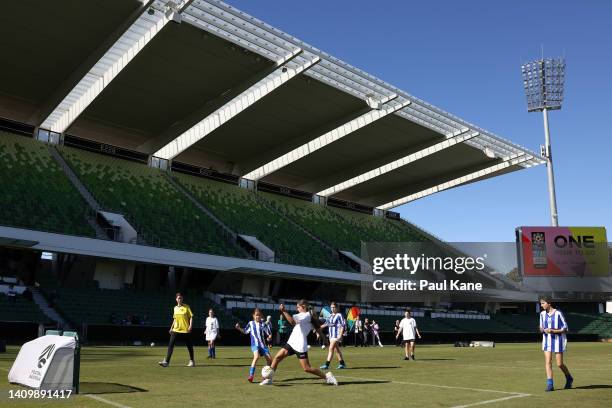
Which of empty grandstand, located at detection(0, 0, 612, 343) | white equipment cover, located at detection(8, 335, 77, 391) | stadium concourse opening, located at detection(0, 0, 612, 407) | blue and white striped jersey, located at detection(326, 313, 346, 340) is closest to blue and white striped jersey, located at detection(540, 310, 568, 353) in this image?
stadium concourse opening, located at detection(0, 0, 612, 407)

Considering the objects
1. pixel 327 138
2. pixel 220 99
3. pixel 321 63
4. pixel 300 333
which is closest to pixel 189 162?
pixel 327 138

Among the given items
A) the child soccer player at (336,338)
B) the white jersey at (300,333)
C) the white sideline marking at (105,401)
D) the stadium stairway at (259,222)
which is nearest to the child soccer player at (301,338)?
the white jersey at (300,333)

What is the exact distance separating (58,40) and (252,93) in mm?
12210

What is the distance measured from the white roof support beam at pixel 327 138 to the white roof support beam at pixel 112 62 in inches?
644

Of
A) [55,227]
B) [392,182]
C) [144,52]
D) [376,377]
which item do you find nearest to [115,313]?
[55,227]

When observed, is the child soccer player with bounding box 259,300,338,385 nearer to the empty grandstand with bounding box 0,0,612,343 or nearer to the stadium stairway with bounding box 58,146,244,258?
the empty grandstand with bounding box 0,0,612,343

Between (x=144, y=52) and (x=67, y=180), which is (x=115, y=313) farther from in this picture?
(x=144, y=52)

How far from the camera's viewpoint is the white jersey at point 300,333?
425 inches

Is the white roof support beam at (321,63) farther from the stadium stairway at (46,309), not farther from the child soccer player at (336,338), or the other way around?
the child soccer player at (336,338)

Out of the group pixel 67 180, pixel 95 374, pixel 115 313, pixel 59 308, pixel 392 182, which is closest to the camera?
pixel 95 374

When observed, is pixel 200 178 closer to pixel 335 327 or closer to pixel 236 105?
pixel 236 105

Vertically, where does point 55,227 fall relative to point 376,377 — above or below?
above

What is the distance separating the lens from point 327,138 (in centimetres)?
4616

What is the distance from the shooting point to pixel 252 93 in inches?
1532
